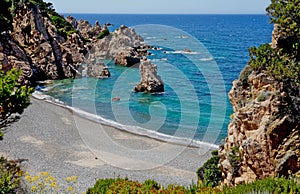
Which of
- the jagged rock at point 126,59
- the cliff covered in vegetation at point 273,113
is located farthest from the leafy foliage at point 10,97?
the jagged rock at point 126,59

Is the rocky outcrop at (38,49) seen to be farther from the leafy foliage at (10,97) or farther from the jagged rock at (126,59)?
the leafy foliage at (10,97)

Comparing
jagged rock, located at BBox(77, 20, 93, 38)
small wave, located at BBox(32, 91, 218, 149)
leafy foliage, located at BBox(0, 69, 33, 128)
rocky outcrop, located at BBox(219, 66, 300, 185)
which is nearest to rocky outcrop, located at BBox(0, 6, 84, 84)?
small wave, located at BBox(32, 91, 218, 149)

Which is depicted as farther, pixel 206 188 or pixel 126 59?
pixel 126 59

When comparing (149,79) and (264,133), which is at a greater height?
(264,133)

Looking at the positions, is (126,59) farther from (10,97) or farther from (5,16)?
(10,97)

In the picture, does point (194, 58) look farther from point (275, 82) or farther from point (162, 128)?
point (275, 82)

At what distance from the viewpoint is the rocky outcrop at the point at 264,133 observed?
34.1 feet

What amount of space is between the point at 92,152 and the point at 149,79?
20.0 m

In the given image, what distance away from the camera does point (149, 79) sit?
1655 inches

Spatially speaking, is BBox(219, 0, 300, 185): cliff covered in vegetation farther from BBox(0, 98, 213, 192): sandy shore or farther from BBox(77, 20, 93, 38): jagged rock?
BBox(77, 20, 93, 38): jagged rock

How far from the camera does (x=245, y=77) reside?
13000 millimetres

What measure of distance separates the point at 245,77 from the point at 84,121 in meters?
21.1

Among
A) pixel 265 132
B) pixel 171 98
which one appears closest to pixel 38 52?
pixel 171 98

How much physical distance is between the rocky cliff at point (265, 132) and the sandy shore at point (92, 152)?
7212mm
